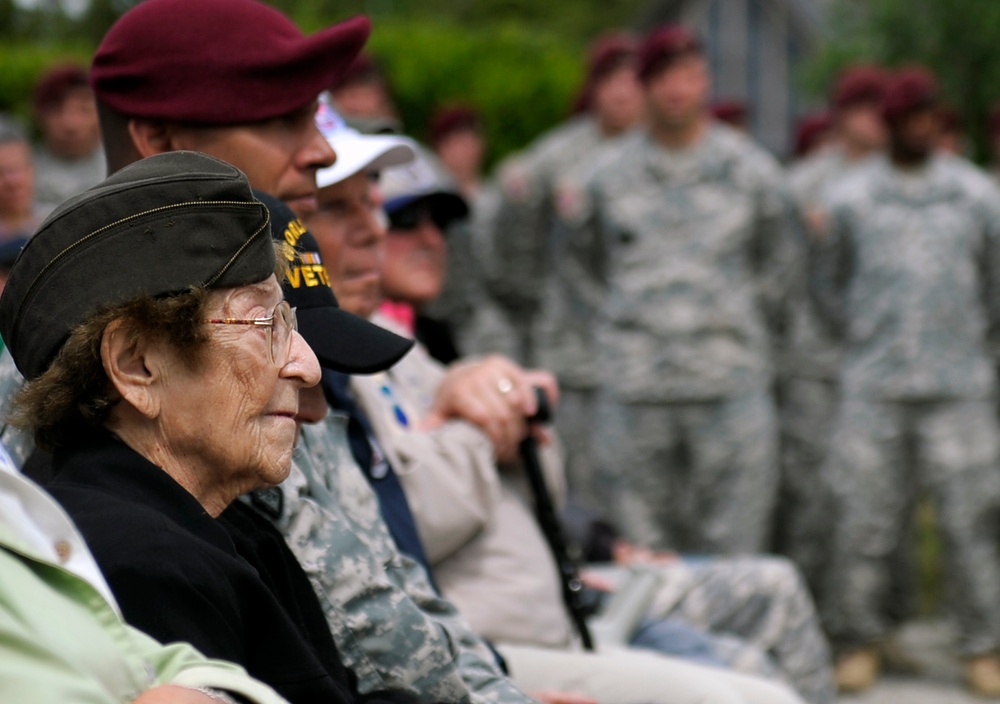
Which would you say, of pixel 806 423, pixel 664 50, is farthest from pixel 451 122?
pixel 664 50

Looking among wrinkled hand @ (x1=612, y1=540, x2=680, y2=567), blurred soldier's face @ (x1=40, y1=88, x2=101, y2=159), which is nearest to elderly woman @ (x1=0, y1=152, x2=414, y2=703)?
wrinkled hand @ (x1=612, y1=540, x2=680, y2=567)

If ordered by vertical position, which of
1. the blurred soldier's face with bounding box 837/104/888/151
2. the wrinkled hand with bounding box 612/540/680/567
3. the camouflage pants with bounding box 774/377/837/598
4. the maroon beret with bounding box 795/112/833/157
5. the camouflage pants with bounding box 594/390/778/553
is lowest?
the camouflage pants with bounding box 774/377/837/598

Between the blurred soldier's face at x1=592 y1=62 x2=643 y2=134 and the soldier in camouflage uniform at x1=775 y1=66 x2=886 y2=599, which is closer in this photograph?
the soldier in camouflage uniform at x1=775 y1=66 x2=886 y2=599

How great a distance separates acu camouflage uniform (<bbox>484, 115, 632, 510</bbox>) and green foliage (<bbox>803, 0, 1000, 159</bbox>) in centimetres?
440

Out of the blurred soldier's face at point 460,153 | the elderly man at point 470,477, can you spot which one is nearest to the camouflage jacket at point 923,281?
the elderly man at point 470,477

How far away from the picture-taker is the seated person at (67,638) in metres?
1.23

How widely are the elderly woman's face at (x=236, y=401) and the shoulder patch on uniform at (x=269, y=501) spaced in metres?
0.13

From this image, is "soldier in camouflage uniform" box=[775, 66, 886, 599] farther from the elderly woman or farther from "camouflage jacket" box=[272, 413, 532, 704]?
the elderly woman

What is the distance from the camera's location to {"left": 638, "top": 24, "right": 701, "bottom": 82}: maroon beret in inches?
225

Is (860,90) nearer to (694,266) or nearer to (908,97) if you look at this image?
(908,97)

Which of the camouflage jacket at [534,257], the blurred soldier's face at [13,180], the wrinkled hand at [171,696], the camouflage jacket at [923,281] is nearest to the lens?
the wrinkled hand at [171,696]

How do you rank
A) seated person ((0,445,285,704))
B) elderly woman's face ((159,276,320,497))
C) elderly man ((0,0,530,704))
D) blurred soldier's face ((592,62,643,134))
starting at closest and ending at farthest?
1. seated person ((0,445,285,704))
2. elderly woman's face ((159,276,320,497))
3. elderly man ((0,0,530,704))
4. blurred soldier's face ((592,62,643,134))

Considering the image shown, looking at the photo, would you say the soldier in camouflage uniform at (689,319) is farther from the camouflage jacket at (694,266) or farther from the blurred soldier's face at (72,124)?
the blurred soldier's face at (72,124)

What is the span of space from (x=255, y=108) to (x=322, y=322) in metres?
0.46
